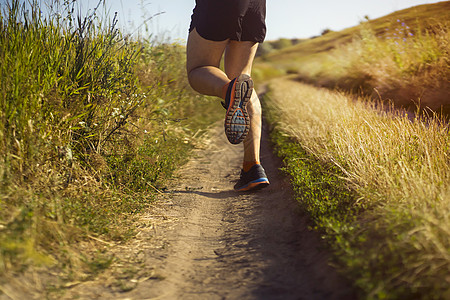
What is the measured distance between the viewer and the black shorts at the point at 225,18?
2625 millimetres

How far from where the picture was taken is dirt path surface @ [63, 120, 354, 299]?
5.31ft

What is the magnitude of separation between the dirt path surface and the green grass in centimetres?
18

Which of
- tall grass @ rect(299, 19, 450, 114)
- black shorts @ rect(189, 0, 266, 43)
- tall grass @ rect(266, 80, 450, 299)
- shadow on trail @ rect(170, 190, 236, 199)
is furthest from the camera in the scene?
tall grass @ rect(299, 19, 450, 114)

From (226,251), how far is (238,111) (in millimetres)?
996

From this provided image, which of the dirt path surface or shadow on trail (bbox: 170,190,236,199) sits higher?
shadow on trail (bbox: 170,190,236,199)

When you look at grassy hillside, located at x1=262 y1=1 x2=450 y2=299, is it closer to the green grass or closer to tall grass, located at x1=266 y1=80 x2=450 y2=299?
tall grass, located at x1=266 y1=80 x2=450 y2=299

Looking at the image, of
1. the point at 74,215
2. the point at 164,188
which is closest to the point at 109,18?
the point at 164,188

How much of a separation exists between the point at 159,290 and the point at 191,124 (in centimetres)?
434

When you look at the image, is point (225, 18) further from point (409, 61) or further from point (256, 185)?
point (409, 61)

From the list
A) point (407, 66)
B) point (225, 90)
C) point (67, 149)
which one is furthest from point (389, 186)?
point (407, 66)

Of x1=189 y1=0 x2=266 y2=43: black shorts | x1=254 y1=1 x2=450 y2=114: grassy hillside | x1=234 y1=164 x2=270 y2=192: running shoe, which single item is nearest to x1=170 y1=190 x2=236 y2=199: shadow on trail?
x1=234 y1=164 x2=270 y2=192: running shoe

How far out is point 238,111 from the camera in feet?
8.49

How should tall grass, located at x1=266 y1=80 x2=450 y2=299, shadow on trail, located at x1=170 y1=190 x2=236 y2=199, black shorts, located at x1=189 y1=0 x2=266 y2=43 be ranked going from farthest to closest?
shadow on trail, located at x1=170 y1=190 x2=236 y2=199, black shorts, located at x1=189 y1=0 x2=266 y2=43, tall grass, located at x1=266 y1=80 x2=450 y2=299

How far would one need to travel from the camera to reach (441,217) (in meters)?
1.55
